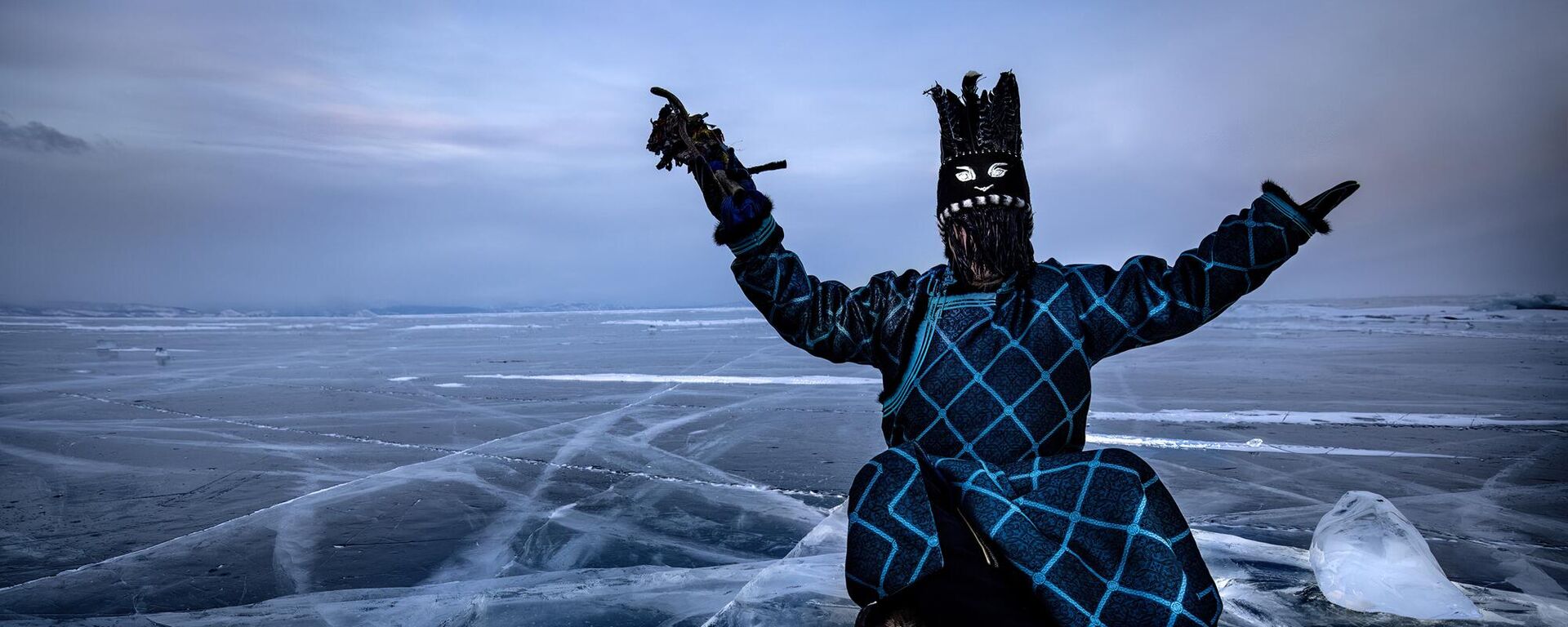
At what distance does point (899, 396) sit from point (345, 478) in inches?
142

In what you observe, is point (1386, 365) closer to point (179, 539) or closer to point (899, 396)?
point (899, 396)

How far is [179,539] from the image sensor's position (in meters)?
3.08

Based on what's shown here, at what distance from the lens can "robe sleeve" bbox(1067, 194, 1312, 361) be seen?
5.02ft

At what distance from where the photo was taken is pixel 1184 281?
1.60m

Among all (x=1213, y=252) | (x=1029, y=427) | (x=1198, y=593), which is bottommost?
(x=1198, y=593)

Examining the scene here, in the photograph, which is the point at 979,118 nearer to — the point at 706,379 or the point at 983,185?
the point at 983,185

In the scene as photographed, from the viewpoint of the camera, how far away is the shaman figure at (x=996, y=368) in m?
1.45

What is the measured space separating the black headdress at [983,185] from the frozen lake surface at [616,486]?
1100 mm

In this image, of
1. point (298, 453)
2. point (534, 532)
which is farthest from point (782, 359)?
point (534, 532)

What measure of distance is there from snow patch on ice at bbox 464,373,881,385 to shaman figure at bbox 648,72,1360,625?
251 inches

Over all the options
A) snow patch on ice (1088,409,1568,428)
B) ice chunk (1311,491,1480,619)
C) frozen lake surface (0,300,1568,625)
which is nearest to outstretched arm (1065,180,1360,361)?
frozen lake surface (0,300,1568,625)

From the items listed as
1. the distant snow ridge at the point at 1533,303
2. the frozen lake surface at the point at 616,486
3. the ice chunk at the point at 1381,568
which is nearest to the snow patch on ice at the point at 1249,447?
the frozen lake surface at the point at 616,486

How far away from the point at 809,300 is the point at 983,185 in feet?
1.56

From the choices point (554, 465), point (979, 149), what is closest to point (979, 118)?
point (979, 149)
